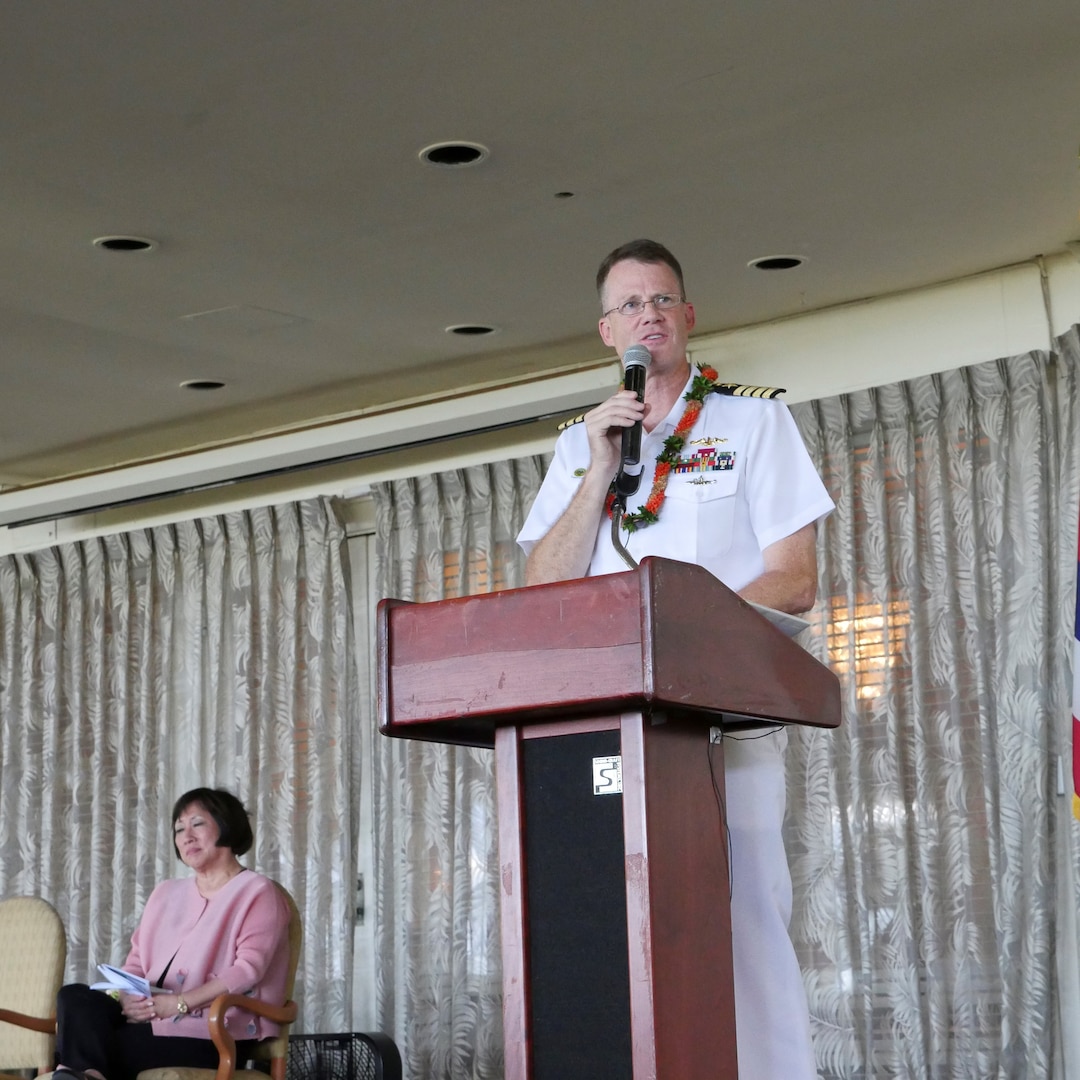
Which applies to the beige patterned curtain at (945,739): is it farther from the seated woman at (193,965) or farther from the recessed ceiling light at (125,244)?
the recessed ceiling light at (125,244)

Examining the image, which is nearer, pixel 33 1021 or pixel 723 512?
pixel 723 512

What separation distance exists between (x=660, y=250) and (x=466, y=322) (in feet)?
10.5

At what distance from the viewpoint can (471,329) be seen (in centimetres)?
540

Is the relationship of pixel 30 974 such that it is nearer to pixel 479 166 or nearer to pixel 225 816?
pixel 225 816

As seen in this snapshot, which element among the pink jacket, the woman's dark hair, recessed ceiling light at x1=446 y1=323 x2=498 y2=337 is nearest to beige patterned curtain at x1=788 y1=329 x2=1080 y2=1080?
recessed ceiling light at x1=446 y1=323 x2=498 y2=337

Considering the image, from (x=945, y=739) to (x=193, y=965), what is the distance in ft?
8.38

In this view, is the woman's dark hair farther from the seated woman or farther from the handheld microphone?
the handheld microphone

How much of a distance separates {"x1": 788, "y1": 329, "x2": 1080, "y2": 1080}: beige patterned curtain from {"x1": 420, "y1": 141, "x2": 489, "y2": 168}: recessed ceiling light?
5.83 ft

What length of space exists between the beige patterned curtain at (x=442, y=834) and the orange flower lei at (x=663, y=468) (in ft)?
11.5

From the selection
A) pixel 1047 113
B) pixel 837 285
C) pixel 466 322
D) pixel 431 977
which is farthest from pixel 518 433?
pixel 1047 113

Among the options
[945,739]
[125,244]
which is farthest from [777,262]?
[125,244]

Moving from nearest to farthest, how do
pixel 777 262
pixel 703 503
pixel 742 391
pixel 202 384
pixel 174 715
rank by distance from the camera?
pixel 703 503, pixel 742 391, pixel 777 262, pixel 202 384, pixel 174 715

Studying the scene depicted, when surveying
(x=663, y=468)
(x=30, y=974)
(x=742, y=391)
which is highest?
(x=742, y=391)

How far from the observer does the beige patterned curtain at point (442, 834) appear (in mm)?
5648
